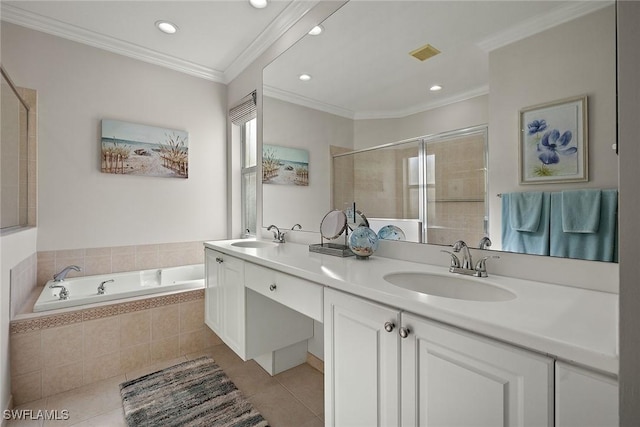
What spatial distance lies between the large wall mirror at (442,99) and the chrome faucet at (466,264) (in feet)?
0.26

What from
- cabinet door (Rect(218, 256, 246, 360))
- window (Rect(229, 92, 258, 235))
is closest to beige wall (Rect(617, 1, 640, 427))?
cabinet door (Rect(218, 256, 246, 360))

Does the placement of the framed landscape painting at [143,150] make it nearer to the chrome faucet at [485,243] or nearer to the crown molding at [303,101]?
the crown molding at [303,101]

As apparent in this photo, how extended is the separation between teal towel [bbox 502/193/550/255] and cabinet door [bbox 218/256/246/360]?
1.35 m

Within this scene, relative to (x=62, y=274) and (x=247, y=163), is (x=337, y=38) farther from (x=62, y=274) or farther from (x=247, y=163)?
(x=62, y=274)

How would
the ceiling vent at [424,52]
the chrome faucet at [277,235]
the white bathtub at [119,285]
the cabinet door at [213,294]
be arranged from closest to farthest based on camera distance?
the ceiling vent at [424,52] < the white bathtub at [119,285] < the cabinet door at [213,294] < the chrome faucet at [277,235]

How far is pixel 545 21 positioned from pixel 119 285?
3227mm

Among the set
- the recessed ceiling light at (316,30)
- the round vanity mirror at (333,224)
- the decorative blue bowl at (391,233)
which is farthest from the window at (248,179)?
the decorative blue bowl at (391,233)

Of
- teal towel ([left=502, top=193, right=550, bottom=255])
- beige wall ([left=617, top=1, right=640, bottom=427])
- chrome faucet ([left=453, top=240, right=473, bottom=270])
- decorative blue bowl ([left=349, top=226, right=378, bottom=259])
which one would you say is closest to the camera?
beige wall ([left=617, top=1, right=640, bottom=427])

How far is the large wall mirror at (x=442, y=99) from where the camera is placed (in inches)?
37.6

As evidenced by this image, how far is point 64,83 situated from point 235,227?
1.83 m

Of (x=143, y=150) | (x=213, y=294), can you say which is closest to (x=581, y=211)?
(x=213, y=294)

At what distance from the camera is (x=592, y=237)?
94 cm

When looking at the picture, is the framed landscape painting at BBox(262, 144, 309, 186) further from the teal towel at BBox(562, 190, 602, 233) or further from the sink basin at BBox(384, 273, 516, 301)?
the teal towel at BBox(562, 190, 602, 233)

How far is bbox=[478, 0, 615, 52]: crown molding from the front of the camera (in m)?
0.94
